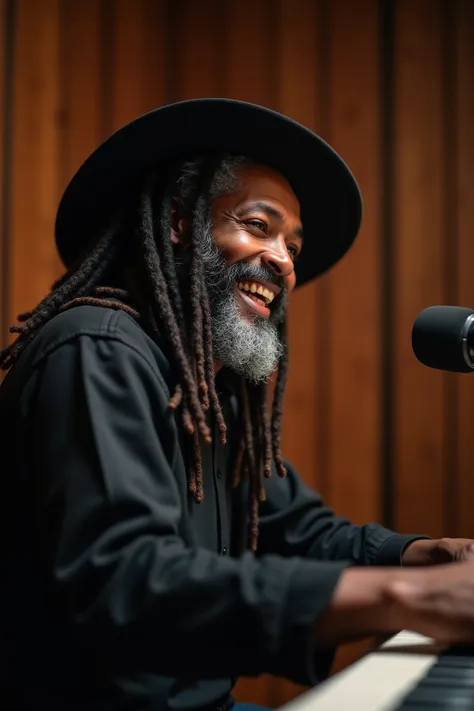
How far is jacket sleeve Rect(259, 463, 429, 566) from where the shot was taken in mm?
1395

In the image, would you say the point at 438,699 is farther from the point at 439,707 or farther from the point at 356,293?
the point at 356,293

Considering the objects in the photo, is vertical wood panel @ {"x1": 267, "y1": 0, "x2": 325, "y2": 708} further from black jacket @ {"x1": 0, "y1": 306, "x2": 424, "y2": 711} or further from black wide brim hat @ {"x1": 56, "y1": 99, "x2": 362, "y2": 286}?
black jacket @ {"x1": 0, "y1": 306, "x2": 424, "y2": 711}

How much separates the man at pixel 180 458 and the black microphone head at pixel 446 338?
27 cm

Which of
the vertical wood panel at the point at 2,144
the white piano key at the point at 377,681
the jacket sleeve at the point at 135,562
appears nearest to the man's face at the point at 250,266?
the jacket sleeve at the point at 135,562

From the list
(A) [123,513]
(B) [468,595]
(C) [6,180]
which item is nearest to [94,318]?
(A) [123,513]

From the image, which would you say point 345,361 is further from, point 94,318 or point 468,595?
point 468,595

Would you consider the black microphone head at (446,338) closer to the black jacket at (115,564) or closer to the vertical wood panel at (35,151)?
the black jacket at (115,564)

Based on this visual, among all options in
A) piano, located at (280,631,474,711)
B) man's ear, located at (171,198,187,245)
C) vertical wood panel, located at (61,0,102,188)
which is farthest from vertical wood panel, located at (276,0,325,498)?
piano, located at (280,631,474,711)

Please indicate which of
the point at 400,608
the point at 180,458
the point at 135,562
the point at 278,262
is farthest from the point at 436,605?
the point at 278,262

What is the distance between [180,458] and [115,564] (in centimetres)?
30

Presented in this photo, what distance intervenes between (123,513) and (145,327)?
376 mm

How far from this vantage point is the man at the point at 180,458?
2.58ft

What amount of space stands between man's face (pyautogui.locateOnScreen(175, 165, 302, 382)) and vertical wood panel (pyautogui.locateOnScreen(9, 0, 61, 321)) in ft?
2.72

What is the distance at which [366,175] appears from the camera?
7.45ft
